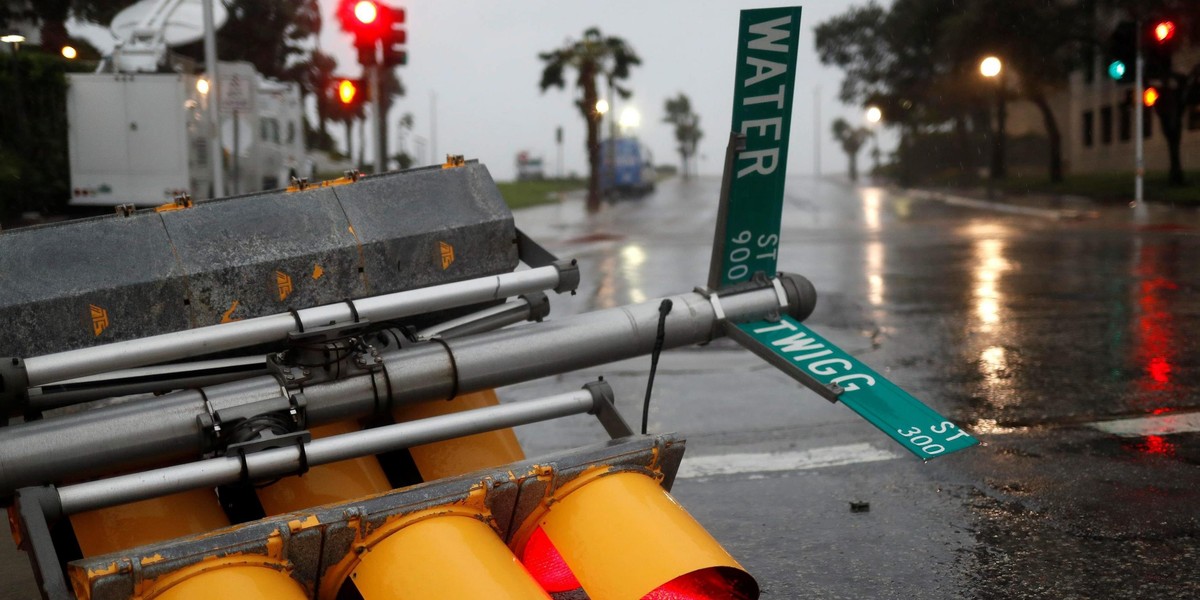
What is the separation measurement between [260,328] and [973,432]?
4.95 meters

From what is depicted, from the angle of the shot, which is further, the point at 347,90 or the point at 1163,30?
the point at 1163,30

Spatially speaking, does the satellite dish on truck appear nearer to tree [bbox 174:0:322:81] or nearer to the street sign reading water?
tree [bbox 174:0:322:81]

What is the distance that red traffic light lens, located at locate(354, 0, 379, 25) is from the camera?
1547 cm

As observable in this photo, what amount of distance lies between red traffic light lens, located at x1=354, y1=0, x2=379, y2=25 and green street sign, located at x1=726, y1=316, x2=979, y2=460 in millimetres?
12484

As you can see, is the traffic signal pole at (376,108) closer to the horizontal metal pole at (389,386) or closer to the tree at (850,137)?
the horizontal metal pole at (389,386)

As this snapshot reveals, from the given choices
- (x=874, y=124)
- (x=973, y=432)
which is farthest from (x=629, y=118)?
(x=973, y=432)

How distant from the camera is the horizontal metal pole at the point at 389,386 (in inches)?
124

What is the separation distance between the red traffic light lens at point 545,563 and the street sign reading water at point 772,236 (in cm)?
95

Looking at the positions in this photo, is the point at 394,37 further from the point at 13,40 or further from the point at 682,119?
the point at 682,119

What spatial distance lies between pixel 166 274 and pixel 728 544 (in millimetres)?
2731

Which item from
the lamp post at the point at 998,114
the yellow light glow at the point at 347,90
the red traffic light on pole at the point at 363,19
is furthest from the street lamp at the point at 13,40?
the lamp post at the point at 998,114

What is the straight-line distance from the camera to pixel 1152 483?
583 centimetres

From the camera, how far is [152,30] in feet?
92.7

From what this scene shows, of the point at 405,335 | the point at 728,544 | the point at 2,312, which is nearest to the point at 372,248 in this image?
the point at 405,335
